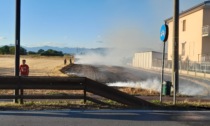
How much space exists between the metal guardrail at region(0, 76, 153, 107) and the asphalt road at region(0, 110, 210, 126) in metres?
1.10

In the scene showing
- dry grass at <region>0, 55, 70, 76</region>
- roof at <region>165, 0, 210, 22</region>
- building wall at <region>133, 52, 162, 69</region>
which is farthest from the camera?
building wall at <region>133, 52, 162, 69</region>

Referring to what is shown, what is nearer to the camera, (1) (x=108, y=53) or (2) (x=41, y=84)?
(2) (x=41, y=84)

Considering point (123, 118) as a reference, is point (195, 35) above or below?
above

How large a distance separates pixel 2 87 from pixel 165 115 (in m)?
5.09

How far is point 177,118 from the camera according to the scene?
34.9ft

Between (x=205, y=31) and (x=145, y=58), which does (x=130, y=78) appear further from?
(x=145, y=58)

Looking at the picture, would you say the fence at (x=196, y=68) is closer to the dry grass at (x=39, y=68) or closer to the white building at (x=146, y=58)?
the white building at (x=146, y=58)

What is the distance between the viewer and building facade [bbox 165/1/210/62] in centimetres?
4912

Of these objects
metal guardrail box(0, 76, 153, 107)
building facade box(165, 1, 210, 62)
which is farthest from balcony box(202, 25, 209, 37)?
metal guardrail box(0, 76, 153, 107)

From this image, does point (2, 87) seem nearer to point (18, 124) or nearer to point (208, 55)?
point (18, 124)

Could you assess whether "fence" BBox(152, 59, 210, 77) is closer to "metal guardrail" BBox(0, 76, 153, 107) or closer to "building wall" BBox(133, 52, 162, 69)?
"building wall" BBox(133, 52, 162, 69)

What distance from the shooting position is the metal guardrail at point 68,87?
12703mm

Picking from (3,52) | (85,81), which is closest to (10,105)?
(85,81)

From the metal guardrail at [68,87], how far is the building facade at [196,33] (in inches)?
1369
